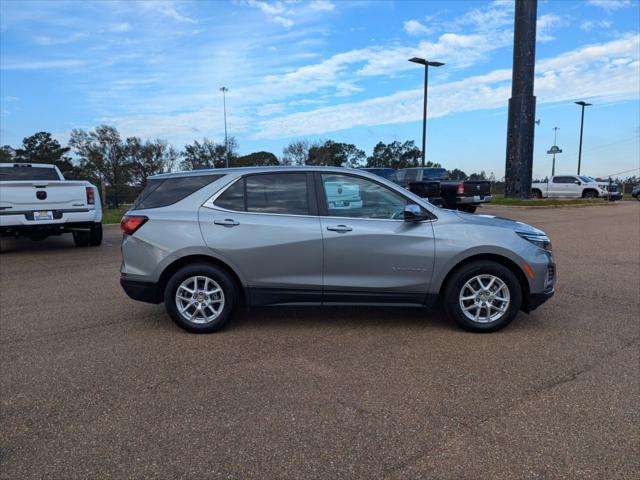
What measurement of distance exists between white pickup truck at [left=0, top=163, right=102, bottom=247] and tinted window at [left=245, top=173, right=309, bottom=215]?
619cm

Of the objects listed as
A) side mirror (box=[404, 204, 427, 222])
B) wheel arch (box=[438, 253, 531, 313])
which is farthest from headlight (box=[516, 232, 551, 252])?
side mirror (box=[404, 204, 427, 222])

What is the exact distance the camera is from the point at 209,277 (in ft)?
15.6

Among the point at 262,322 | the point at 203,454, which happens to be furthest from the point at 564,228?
the point at 203,454

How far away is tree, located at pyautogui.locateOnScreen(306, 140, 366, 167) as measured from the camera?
61688mm

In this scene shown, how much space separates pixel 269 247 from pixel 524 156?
77.1 feet

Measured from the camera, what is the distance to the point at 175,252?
4.73m

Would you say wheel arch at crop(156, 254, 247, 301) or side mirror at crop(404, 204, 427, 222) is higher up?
side mirror at crop(404, 204, 427, 222)

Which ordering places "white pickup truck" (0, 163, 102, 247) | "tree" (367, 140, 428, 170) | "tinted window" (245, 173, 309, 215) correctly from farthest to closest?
"tree" (367, 140, 428, 170)
"white pickup truck" (0, 163, 102, 247)
"tinted window" (245, 173, 309, 215)

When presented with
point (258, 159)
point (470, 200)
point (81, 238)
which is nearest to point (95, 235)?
point (81, 238)

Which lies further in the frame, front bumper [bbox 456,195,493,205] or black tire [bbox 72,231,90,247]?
front bumper [bbox 456,195,493,205]

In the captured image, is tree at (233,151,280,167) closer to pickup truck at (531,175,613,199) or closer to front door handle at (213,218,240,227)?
pickup truck at (531,175,613,199)

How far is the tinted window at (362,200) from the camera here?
15.9 feet

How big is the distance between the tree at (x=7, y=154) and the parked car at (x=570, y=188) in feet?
237

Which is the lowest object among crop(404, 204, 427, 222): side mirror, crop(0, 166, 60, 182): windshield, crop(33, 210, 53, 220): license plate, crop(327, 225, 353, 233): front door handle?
crop(33, 210, 53, 220): license plate
